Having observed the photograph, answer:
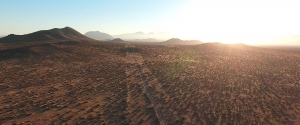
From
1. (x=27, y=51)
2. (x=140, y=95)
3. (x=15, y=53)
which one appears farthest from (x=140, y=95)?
(x=27, y=51)

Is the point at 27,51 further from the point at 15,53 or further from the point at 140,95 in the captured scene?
the point at 140,95

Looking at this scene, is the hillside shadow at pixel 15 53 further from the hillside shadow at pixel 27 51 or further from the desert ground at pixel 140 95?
the desert ground at pixel 140 95

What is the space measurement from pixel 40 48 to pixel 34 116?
3367 cm

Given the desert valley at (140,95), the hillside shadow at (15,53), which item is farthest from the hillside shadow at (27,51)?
the desert valley at (140,95)

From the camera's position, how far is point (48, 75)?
29.7 m

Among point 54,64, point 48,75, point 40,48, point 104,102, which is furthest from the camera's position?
point 40,48

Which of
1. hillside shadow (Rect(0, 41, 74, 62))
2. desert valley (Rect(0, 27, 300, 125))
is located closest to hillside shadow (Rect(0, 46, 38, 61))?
hillside shadow (Rect(0, 41, 74, 62))

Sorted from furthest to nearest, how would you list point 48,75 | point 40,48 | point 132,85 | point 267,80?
point 40,48
point 267,80
point 48,75
point 132,85

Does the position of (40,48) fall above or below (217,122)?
above

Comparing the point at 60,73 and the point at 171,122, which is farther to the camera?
the point at 60,73

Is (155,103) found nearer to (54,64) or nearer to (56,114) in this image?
(56,114)

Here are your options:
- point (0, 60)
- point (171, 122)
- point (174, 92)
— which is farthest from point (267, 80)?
point (0, 60)

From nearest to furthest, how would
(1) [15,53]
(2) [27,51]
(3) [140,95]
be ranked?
(3) [140,95] < (1) [15,53] < (2) [27,51]

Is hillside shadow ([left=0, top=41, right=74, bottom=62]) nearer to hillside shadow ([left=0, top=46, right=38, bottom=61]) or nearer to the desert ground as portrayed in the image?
hillside shadow ([left=0, top=46, right=38, bottom=61])
